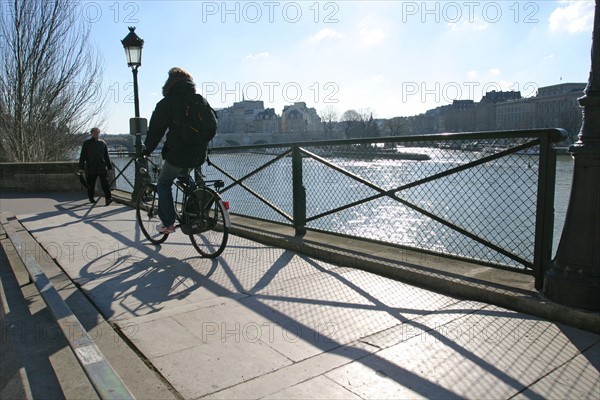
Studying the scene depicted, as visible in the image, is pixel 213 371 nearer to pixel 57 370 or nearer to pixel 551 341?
pixel 57 370

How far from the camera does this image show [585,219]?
3.09m

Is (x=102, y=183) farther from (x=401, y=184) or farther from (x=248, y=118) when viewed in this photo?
(x=248, y=118)

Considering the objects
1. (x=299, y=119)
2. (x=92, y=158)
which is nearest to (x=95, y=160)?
(x=92, y=158)

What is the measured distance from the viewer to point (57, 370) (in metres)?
2.72

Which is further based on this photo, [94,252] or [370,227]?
[370,227]

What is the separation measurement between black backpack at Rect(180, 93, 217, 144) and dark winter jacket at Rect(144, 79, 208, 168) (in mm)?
57

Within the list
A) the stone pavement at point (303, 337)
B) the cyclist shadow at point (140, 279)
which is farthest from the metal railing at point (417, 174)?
the cyclist shadow at point (140, 279)

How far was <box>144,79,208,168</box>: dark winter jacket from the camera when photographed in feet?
15.9

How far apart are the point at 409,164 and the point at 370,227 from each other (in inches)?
298

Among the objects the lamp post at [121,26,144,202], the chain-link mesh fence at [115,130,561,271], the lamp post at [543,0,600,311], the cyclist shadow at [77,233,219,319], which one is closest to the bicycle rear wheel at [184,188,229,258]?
the cyclist shadow at [77,233,219,319]

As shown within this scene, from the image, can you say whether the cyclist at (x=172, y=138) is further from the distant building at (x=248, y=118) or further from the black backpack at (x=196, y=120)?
the distant building at (x=248, y=118)

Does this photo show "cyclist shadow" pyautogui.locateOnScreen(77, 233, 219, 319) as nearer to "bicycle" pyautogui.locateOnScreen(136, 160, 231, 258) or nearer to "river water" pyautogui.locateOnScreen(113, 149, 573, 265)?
"bicycle" pyautogui.locateOnScreen(136, 160, 231, 258)

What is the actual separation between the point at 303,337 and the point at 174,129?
2.88 meters

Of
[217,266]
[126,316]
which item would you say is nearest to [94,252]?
[217,266]
